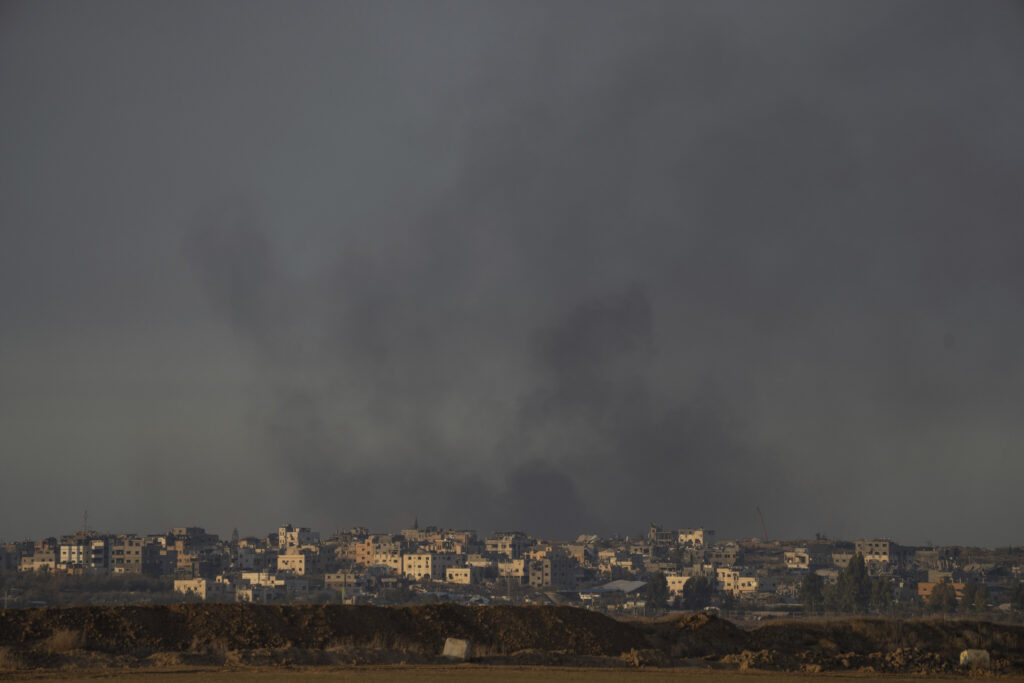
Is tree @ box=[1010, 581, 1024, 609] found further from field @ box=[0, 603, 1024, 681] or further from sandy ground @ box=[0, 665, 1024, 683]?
sandy ground @ box=[0, 665, 1024, 683]

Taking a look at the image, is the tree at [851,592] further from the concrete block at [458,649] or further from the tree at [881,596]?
the concrete block at [458,649]

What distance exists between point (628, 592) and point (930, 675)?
131 meters

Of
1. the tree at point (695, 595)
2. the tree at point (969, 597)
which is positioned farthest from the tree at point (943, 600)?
the tree at point (695, 595)

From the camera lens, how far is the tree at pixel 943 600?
453ft

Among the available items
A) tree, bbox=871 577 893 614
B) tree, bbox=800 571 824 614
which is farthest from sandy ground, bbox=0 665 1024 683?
tree, bbox=871 577 893 614

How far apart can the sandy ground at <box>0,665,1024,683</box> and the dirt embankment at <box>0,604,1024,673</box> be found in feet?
7.68

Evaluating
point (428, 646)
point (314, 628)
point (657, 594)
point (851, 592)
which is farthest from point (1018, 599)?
point (314, 628)

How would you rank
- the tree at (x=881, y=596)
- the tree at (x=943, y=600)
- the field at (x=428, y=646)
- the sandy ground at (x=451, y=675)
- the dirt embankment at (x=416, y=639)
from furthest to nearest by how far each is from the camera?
the tree at (x=943, y=600) < the tree at (x=881, y=596) < the dirt embankment at (x=416, y=639) < the field at (x=428, y=646) < the sandy ground at (x=451, y=675)

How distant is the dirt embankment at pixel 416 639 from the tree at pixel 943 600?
263 feet

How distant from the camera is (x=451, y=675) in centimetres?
4000

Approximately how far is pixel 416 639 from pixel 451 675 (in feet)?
40.8

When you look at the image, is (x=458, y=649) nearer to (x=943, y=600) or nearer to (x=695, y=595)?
(x=943, y=600)

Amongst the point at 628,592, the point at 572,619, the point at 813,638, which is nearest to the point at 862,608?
the point at 628,592

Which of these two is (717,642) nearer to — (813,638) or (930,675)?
(813,638)
